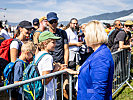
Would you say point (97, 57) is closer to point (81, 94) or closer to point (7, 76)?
point (81, 94)

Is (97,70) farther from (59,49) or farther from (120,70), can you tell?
(120,70)

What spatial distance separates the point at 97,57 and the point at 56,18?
171 centimetres

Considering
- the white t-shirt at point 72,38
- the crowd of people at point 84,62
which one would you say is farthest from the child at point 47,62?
the white t-shirt at point 72,38

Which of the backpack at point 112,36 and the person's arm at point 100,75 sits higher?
the backpack at point 112,36

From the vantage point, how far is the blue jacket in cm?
184

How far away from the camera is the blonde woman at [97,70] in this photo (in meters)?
1.84

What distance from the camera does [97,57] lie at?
6.19 ft

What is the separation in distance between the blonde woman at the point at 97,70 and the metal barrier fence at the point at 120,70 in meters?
2.31

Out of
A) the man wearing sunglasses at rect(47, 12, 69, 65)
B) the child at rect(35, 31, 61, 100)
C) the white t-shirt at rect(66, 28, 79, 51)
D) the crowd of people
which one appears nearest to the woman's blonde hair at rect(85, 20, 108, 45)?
the crowd of people

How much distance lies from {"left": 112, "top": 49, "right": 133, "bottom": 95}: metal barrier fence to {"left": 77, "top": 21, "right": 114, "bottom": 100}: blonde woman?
7.56ft

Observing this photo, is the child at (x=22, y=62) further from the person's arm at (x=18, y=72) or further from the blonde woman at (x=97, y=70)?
the blonde woman at (x=97, y=70)

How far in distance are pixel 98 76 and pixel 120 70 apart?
310 cm

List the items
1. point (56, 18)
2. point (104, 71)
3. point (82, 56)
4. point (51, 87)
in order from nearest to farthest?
point (104, 71) → point (51, 87) → point (56, 18) → point (82, 56)

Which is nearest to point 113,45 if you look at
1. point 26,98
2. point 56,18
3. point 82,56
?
point 82,56
